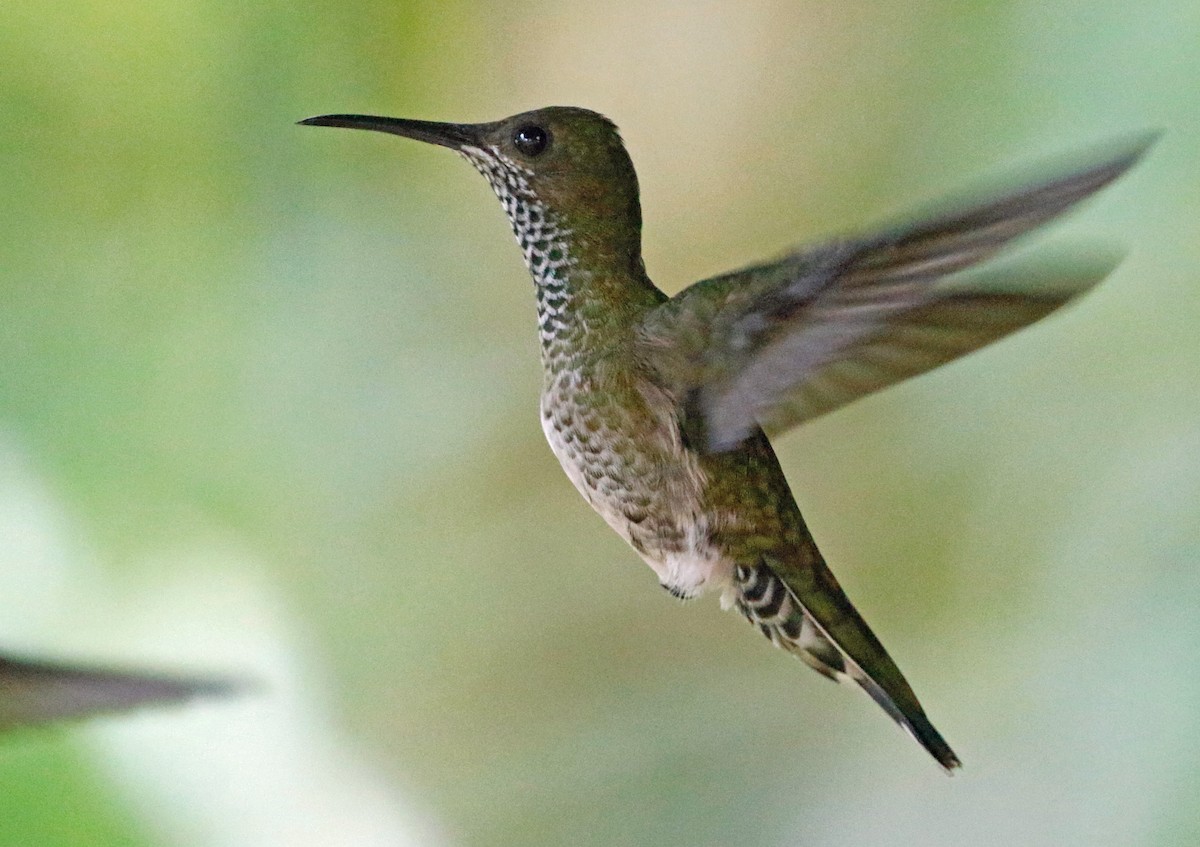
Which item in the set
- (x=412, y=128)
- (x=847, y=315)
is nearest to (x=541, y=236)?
(x=412, y=128)

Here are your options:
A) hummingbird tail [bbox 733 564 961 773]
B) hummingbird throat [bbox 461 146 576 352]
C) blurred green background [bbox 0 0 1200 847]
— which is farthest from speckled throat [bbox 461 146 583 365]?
blurred green background [bbox 0 0 1200 847]

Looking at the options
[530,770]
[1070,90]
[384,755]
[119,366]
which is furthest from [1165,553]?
[119,366]

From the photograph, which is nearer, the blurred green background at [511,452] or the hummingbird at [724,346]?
the hummingbird at [724,346]

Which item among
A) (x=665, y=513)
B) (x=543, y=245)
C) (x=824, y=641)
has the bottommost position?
(x=824, y=641)

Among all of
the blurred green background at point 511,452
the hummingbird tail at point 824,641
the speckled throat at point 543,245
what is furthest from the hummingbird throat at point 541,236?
the blurred green background at point 511,452

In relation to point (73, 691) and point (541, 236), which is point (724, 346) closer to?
point (541, 236)

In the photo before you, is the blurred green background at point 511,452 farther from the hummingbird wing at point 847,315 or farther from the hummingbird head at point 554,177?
the hummingbird wing at point 847,315

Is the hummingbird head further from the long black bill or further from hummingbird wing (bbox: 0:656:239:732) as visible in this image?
hummingbird wing (bbox: 0:656:239:732)
